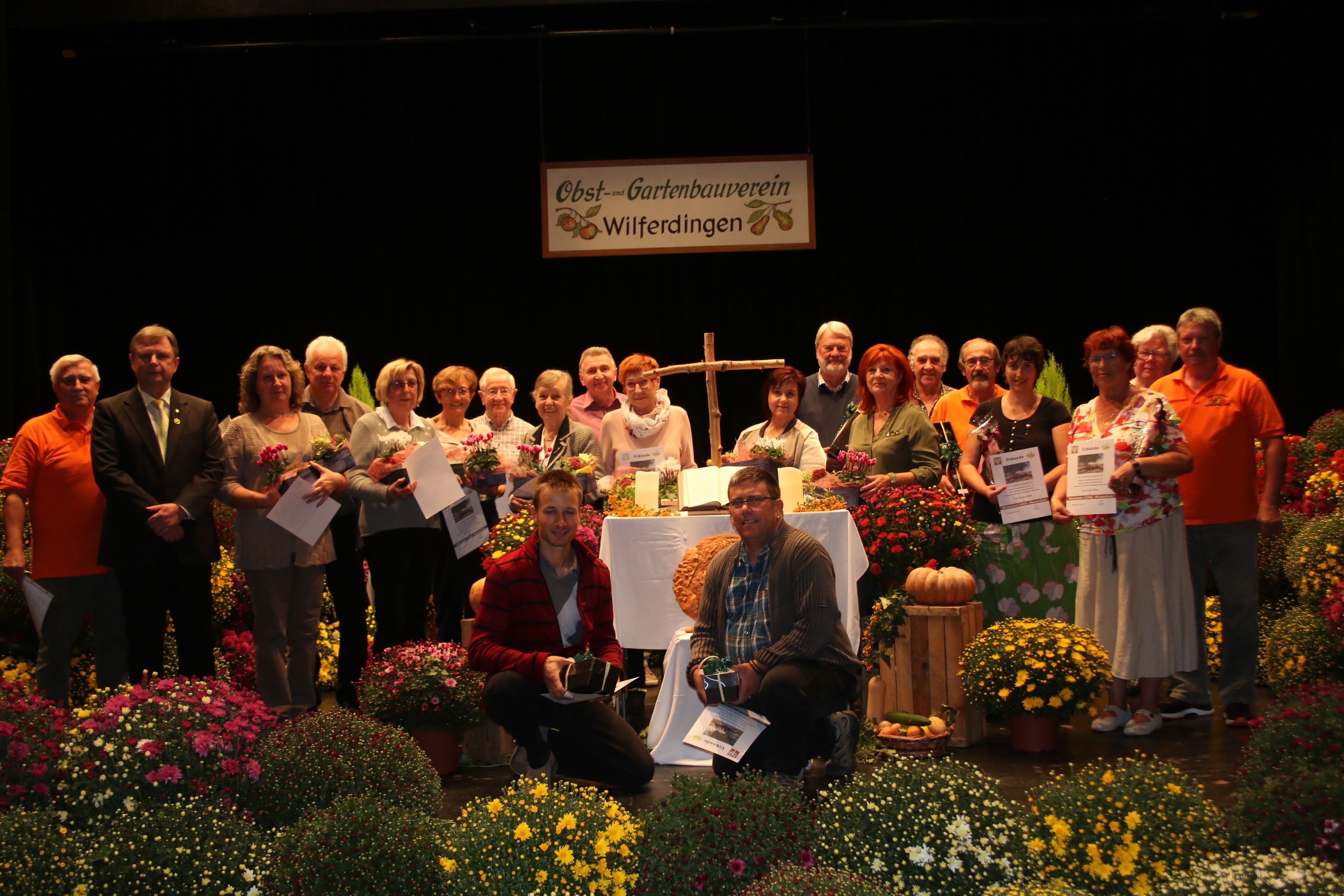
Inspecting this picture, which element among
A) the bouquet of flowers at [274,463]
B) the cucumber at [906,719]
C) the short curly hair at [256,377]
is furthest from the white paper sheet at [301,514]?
the cucumber at [906,719]

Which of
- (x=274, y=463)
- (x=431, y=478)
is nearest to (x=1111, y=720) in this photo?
(x=431, y=478)

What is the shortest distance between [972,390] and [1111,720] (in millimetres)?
1848

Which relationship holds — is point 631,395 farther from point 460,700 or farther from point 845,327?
point 460,700

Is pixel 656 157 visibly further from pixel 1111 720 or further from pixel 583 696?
pixel 583 696

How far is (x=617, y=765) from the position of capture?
11.5 feet

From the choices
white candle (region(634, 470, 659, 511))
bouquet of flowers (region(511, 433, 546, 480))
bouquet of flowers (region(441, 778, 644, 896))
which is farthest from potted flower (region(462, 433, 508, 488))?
bouquet of flowers (region(441, 778, 644, 896))

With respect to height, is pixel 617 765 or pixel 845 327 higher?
pixel 845 327

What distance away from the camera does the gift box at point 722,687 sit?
318 centimetres

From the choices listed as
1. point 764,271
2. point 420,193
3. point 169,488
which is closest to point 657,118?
point 764,271

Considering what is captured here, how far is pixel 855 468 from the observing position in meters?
4.37

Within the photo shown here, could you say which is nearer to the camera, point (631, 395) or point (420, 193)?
point (631, 395)

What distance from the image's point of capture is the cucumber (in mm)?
3889

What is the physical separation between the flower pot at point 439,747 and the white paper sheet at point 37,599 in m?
1.51

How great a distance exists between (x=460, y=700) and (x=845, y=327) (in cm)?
274
